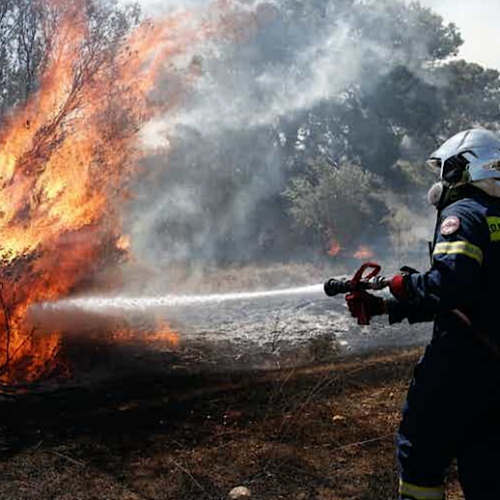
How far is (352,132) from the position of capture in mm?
33719

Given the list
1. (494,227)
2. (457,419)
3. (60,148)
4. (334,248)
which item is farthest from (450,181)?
(334,248)

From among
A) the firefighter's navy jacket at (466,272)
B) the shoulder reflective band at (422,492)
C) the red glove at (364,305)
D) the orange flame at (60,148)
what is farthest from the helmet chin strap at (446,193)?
the orange flame at (60,148)

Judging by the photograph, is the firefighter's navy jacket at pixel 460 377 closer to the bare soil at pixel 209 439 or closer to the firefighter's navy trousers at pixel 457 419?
the firefighter's navy trousers at pixel 457 419

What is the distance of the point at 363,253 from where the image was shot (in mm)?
28344

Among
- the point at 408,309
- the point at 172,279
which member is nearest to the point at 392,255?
the point at 172,279

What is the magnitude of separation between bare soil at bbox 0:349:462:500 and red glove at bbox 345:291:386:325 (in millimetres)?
1444

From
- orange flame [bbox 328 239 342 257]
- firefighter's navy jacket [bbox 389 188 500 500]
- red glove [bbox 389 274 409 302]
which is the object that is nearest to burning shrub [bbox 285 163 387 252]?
orange flame [bbox 328 239 342 257]

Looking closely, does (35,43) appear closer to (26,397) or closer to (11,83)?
(11,83)

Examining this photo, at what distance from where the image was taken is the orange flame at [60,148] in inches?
333

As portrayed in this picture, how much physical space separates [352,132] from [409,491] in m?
32.4

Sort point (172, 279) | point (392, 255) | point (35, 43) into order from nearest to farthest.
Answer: point (35, 43) → point (172, 279) → point (392, 255)

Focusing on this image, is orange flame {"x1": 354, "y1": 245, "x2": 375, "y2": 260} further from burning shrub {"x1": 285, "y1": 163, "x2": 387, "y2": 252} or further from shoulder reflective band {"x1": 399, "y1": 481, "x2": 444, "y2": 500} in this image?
shoulder reflective band {"x1": 399, "y1": 481, "x2": 444, "y2": 500}

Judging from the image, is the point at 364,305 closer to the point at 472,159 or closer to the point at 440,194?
the point at 440,194

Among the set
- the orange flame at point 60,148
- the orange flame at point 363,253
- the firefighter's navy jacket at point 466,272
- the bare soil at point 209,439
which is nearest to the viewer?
the firefighter's navy jacket at point 466,272
